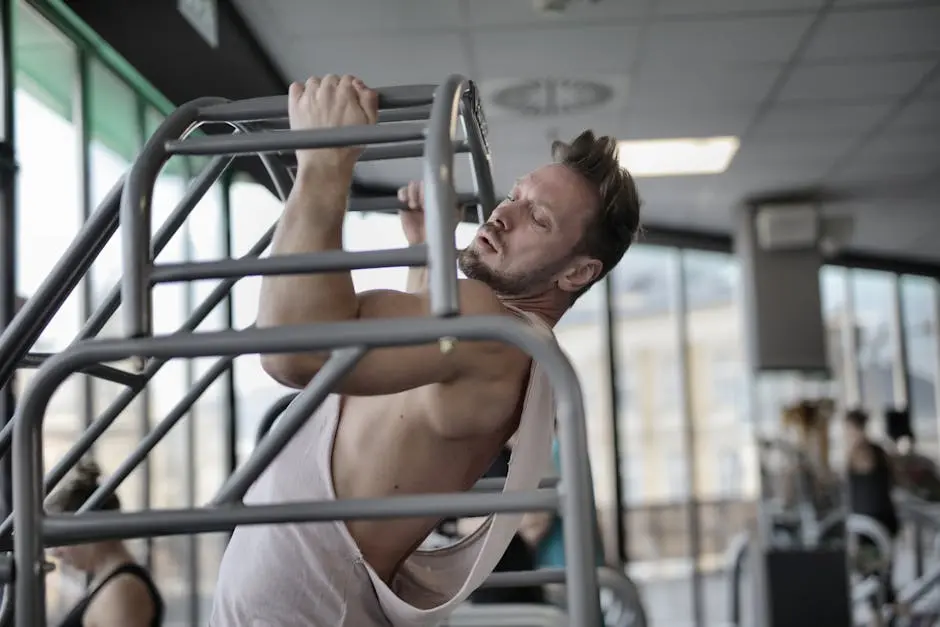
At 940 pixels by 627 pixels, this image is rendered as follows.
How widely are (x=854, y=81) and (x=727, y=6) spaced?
44.3 inches

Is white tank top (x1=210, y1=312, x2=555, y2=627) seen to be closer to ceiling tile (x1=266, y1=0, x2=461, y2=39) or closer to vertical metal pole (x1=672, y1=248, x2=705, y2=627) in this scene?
ceiling tile (x1=266, y1=0, x2=461, y2=39)

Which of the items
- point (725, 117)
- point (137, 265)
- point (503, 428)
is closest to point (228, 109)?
point (137, 265)

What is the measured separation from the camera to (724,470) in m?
7.48

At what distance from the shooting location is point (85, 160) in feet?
11.7

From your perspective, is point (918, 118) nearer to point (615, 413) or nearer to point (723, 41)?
point (723, 41)

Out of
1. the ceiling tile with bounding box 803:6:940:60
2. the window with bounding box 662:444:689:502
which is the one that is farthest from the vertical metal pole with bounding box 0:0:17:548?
the window with bounding box 662:444:689:502

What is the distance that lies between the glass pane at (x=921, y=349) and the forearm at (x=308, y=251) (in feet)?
27.3

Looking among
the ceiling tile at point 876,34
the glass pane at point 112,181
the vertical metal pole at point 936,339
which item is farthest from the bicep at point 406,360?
the vertical metal pole at point 936,339

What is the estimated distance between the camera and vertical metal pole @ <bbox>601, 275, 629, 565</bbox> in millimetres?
6984

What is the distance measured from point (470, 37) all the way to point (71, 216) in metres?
1.47

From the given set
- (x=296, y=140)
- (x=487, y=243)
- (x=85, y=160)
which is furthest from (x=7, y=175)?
(x=296, y=140)

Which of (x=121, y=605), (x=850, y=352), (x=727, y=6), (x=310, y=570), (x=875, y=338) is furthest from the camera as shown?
(x=875, y=338)

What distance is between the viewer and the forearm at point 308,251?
99cm

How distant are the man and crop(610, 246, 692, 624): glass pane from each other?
5.84 meters
